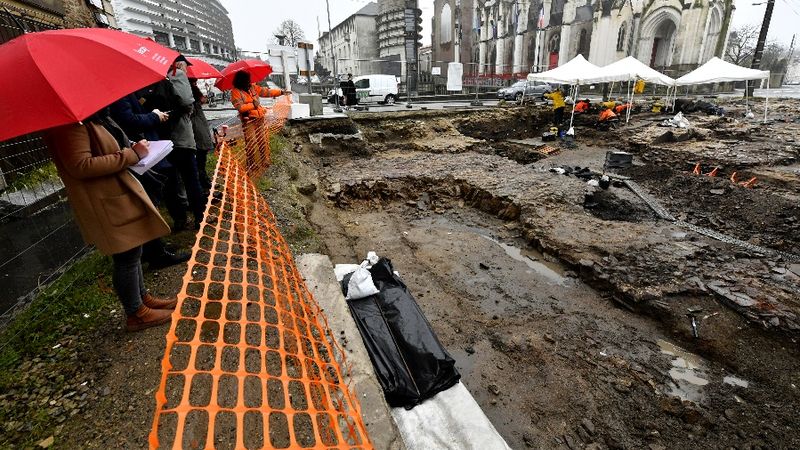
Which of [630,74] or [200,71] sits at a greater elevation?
[630,74]

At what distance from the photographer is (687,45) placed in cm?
2592

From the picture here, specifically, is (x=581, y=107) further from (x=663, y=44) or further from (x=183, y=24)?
(x=183, y=24)

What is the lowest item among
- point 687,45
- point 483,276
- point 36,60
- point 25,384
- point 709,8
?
point 483,276

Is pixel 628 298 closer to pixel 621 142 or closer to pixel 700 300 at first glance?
pixel 700 300

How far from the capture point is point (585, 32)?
106ft

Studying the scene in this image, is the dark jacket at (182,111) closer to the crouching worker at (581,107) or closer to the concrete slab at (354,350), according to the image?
the concrete slab at (354,350)

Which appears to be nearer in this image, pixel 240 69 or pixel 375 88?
pixel 240 69

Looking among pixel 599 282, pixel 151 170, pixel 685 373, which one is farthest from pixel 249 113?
pixel 685 373

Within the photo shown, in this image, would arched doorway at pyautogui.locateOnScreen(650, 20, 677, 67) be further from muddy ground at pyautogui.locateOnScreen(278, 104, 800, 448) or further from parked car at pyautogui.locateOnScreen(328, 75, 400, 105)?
muddy ground at pyautogui.locateOnScreen(278, 104, 800, 448)

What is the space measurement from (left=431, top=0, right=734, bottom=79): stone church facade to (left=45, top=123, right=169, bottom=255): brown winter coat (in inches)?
1131

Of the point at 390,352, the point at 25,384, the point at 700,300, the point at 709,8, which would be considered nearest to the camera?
the point at 25,384

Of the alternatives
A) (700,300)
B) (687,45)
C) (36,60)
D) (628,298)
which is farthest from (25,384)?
(687,45)

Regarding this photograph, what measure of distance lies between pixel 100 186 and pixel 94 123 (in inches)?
16.3

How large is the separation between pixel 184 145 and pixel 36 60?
7.03 feet
